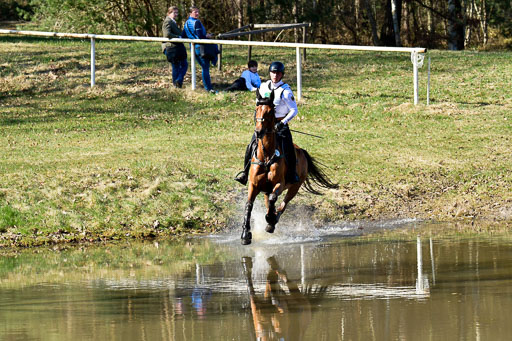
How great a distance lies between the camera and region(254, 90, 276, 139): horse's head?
11859 millimetres

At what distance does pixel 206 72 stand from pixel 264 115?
11670 mm

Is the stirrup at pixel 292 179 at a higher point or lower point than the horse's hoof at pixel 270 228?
higher

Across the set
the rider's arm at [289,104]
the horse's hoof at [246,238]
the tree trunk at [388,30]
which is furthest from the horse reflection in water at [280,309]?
the tree trunk at [388,30]

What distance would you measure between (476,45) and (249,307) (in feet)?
134

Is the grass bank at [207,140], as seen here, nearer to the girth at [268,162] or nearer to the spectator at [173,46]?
the spectator at [173,46]

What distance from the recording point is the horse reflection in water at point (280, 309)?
24.4 feet

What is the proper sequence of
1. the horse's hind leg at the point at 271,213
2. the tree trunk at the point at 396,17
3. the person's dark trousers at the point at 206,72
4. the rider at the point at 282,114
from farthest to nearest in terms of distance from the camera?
the tree trunk at the point at 396,17, the person's dark trousers at the point at 206,72, the rider at the point at 282,114, the horse's hind leg at the point at 271,213

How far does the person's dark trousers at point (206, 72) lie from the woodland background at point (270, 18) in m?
12.5

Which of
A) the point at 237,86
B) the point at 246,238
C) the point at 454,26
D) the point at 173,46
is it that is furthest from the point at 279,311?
the point at 454,26

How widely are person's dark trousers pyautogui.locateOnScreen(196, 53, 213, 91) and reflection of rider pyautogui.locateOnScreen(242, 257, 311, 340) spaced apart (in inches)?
532

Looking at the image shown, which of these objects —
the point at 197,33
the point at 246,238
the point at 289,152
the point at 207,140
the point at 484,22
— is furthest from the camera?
the point at 484,22

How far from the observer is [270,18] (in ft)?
125

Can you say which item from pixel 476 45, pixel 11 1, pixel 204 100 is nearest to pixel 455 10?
pixel 476 45

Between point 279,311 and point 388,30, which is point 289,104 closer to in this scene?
point 279,311
